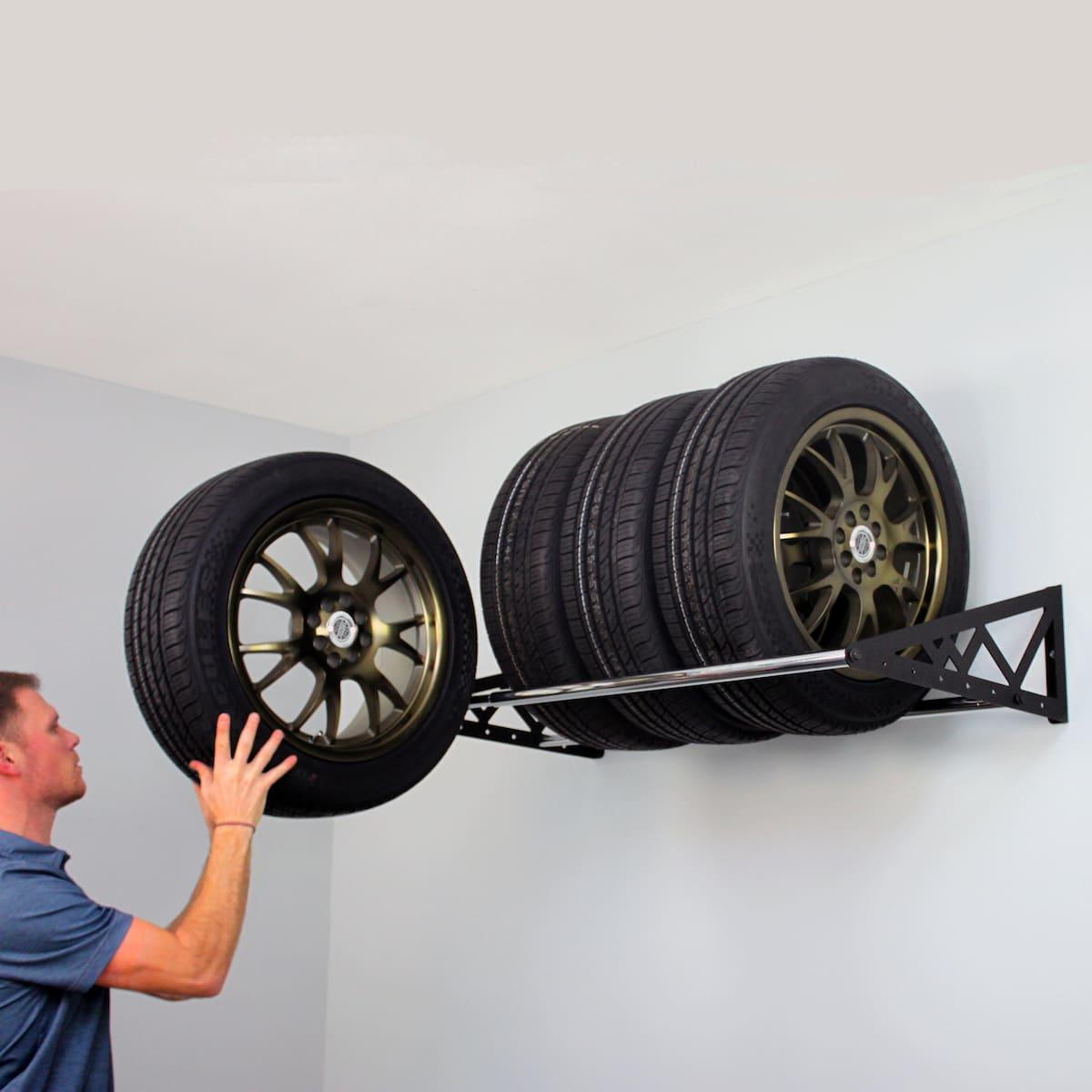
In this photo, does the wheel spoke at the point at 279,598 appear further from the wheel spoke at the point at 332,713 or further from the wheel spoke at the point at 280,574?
the wheel spoke at the point at 332,713

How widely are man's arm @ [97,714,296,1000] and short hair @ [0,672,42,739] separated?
41 cm

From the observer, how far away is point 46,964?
2.49m

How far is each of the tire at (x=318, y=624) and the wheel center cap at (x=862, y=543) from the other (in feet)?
3.51

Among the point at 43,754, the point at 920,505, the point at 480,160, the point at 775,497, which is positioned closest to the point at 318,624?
the point at 43,754

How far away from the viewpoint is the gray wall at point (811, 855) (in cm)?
351

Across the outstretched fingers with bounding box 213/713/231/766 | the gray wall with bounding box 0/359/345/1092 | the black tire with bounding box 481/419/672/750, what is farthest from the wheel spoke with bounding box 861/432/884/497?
the gray wall with bounding box 0/359/345/1092

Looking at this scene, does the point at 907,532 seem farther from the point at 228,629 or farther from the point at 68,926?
the point at 68,926

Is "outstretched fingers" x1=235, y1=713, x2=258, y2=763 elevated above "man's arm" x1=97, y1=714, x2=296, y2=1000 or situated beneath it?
elevated above

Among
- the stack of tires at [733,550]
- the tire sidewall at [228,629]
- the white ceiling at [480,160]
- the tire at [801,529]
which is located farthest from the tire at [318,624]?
the white ceiling at [480,160]

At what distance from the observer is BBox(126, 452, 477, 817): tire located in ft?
9.78

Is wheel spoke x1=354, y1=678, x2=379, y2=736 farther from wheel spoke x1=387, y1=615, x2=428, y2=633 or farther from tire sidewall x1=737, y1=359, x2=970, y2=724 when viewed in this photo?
tire sidewall x1=737, y1=359, x2=970, y2=724

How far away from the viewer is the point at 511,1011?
4.81 meters

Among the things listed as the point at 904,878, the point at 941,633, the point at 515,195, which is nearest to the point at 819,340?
the point at 515,195

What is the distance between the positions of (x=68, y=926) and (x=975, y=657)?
225cm
